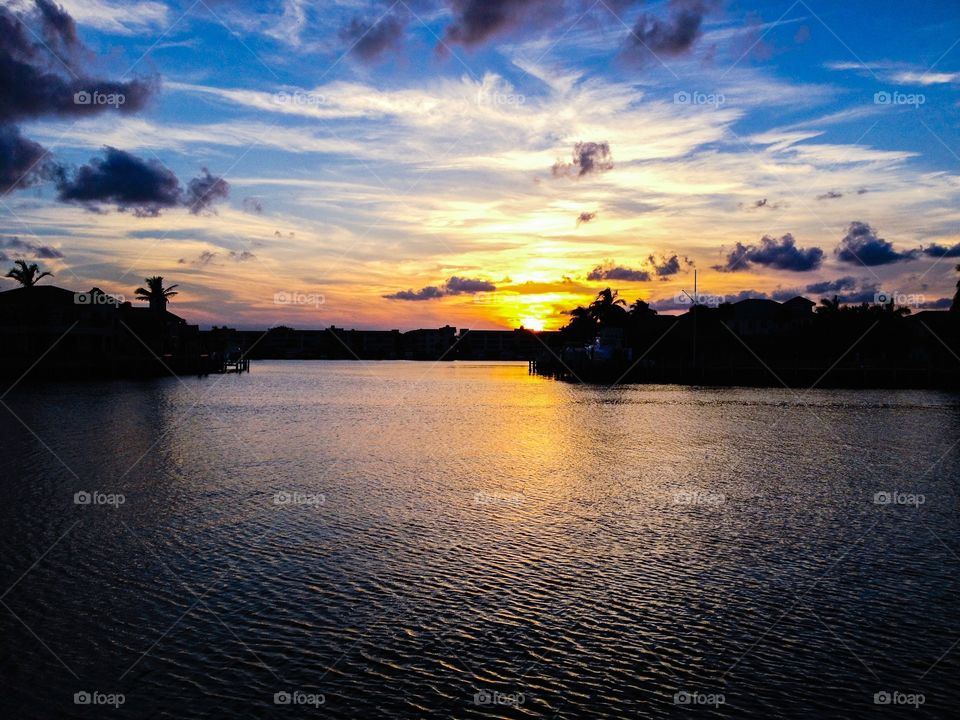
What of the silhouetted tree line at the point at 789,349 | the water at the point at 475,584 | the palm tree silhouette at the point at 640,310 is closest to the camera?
the water at the point at 475,584

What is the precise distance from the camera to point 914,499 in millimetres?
21578

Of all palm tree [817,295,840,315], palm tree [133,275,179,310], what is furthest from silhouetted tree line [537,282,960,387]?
palm tree [133,275,179,310]

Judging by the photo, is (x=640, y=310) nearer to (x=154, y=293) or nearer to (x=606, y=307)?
(x=606, y=307)

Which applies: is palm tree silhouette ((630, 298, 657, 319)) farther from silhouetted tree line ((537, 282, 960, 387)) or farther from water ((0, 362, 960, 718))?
water ((0, 362, 960, 718))

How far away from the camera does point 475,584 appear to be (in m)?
13.2

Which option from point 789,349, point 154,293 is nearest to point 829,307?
point 789,349

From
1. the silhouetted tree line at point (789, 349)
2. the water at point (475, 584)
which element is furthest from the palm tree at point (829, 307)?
the water at point (475, 584)

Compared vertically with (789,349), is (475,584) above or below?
below

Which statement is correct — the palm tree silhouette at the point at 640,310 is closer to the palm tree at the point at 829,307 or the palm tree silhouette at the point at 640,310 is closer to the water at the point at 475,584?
the palm tree at the point at 829,307

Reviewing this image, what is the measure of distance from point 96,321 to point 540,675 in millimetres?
102857

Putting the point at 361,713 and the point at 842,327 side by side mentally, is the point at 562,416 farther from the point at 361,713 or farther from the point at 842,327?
the point at 842,327

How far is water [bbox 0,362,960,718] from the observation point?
9312 millimetres

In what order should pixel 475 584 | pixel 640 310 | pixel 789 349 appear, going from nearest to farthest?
1. pixel 475 584
2. pixel 789 349
3. pixel 640 310

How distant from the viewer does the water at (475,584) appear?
30.6 ft
